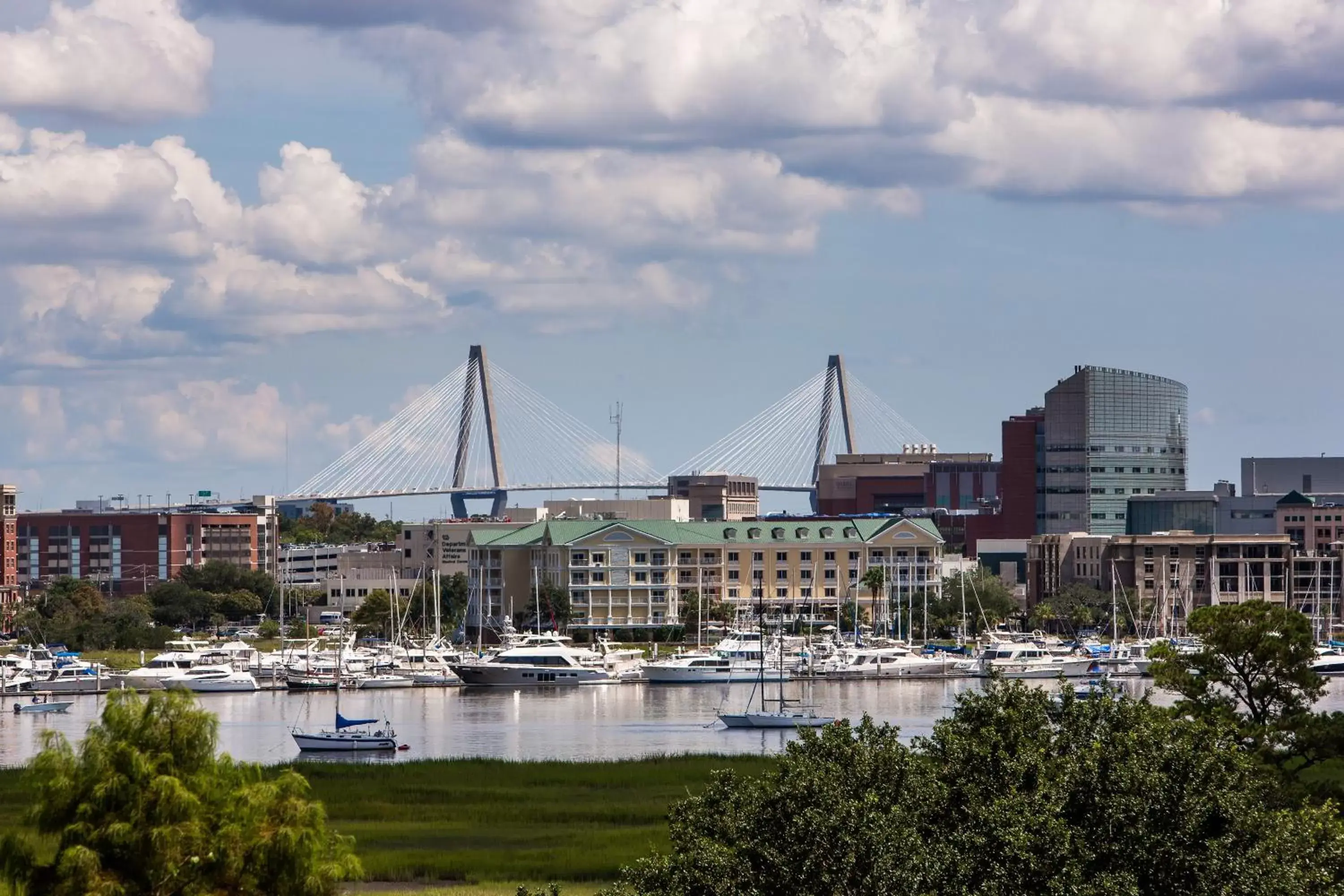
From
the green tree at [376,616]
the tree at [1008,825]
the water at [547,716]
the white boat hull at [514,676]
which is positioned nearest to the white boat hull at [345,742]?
the water at [547,716]

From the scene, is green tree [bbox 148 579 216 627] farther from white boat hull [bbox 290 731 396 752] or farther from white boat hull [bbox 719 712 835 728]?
white boat hull [bbox 290 731 396 752]

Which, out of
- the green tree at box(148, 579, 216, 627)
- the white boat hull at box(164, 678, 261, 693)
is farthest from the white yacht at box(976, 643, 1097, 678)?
the green tree at box(148, 579, 216, 627)

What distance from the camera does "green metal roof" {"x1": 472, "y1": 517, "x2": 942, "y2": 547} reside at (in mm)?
152375

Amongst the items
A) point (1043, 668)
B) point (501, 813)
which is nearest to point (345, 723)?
point (501, 813)

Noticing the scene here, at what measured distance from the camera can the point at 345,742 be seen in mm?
73875

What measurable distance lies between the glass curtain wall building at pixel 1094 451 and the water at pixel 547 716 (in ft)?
254

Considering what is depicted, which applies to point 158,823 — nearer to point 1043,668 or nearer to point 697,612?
point 1043,668

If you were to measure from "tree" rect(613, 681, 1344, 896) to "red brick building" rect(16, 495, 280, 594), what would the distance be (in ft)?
542

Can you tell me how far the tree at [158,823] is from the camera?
28172 mm

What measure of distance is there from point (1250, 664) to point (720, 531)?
368 feet

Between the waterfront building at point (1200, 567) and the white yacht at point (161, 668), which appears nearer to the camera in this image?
the white yacht at point (161, 668)

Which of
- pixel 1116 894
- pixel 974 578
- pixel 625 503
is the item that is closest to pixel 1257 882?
pixel 1116 894

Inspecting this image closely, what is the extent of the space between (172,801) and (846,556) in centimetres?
12971

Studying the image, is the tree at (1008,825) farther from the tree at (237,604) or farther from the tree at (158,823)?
the tree at (237,604)
